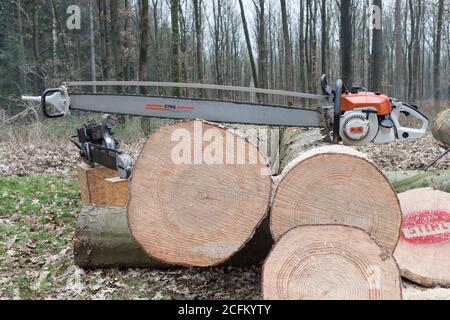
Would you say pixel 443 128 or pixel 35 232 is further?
pixel 443 128

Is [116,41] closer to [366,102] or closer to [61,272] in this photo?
[61,272]

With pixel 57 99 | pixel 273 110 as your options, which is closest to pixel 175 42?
pixel 57 99

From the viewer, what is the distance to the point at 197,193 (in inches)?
120

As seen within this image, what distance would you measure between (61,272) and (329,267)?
232cm

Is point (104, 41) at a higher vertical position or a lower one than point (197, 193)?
higher

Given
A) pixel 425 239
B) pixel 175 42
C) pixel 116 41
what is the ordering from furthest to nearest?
pixel 116 41 < pixel 175 42 < pixel 425 239

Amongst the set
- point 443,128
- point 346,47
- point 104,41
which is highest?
point 104,41

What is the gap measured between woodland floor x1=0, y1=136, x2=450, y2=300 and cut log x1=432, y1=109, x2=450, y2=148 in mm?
4591

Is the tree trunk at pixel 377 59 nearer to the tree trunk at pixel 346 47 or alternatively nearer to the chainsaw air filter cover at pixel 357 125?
the tree trunk at pixel 346 47

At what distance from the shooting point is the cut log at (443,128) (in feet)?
24.3

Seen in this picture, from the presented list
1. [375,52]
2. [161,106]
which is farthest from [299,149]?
[375,52]

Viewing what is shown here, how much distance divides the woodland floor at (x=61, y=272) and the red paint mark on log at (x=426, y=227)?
0.42 meters

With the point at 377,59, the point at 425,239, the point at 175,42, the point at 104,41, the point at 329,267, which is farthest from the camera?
the point at 104,41
